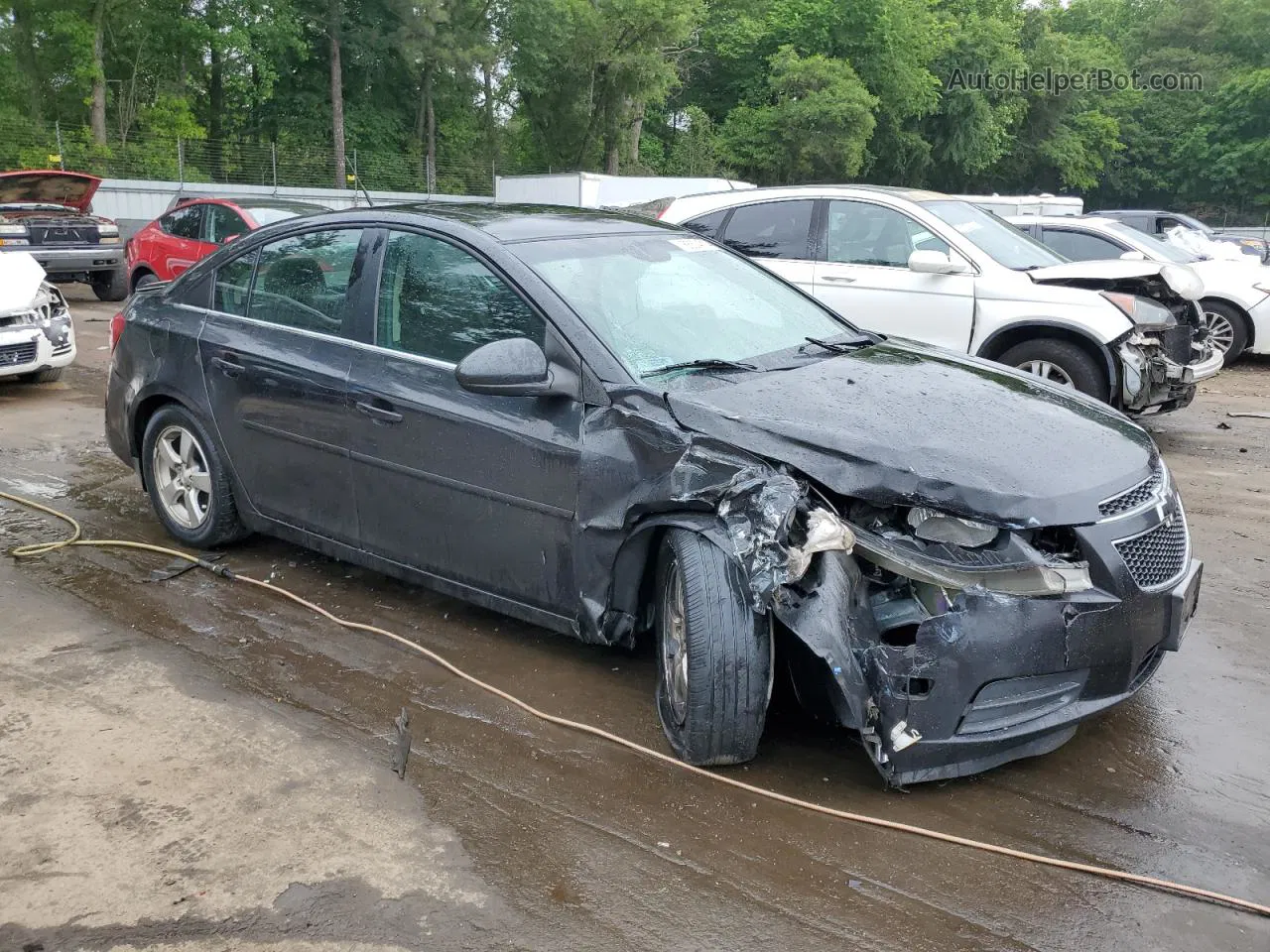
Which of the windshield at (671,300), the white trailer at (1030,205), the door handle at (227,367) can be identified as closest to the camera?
the windshield at (671,300)

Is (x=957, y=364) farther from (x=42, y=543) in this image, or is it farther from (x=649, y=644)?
(x=42, y=543)

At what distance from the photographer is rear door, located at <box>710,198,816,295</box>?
330 inches

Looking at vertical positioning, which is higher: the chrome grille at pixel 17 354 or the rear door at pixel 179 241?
the rear door at pixel 179 241

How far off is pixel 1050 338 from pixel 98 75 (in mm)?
31540

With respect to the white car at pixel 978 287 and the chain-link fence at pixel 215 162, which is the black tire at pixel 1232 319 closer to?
the white car at pixel 978 287

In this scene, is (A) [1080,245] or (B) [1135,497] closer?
(B) [1135,497]

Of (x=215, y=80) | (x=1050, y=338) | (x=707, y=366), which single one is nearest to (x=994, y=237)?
(x=1050, y=338)

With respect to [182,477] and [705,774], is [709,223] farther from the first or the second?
[705,774]

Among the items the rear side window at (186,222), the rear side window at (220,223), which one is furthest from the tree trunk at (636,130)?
the rear side window at (220,223)

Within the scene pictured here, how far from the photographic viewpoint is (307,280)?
4.73 meters

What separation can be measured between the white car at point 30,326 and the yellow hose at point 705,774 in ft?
14.2

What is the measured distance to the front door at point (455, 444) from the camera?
3771 mm

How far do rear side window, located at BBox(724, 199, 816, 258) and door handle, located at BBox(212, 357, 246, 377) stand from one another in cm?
464

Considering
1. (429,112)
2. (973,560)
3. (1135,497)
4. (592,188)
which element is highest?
(429,112)
